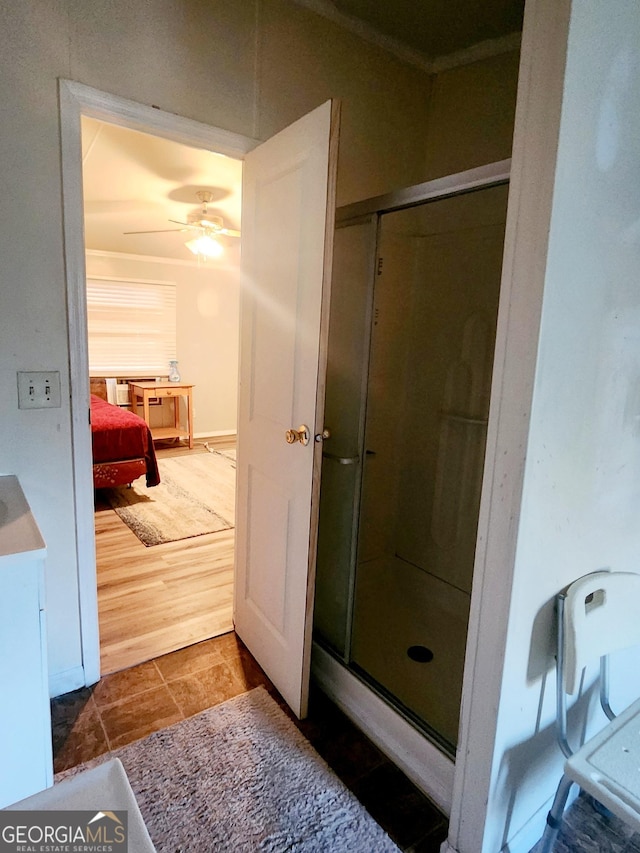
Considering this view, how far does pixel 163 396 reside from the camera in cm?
575

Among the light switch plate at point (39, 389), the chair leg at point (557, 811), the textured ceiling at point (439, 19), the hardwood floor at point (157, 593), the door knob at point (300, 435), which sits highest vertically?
the textured ceiling at point (439, 19)

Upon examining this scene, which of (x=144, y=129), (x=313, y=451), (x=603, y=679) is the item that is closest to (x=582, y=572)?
(x=603, y=679)

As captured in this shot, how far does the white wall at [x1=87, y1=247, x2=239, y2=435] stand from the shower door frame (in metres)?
→ 4.29

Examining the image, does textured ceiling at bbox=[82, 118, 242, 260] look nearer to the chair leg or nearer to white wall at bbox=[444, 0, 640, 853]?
white wall at bbox=[444, 0, 640, 853]

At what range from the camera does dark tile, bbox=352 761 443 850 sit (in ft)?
4.52

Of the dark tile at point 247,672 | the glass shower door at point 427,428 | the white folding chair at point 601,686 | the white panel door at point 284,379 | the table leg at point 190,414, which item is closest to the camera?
the white folding chair at point 601,686

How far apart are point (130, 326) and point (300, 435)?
4752 millimetres

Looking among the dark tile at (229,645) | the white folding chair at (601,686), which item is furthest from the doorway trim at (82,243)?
the white folding chair at (601,686)

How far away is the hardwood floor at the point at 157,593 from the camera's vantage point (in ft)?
7.11

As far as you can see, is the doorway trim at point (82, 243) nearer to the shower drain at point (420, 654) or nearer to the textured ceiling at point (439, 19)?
the textured ceiling at point (439, 19)

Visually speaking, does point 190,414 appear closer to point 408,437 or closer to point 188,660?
point 408,437

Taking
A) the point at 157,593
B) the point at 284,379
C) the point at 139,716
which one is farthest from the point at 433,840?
the point at 157,593

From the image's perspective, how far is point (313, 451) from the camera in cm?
162

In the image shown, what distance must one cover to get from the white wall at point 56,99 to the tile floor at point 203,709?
0.17 metres
